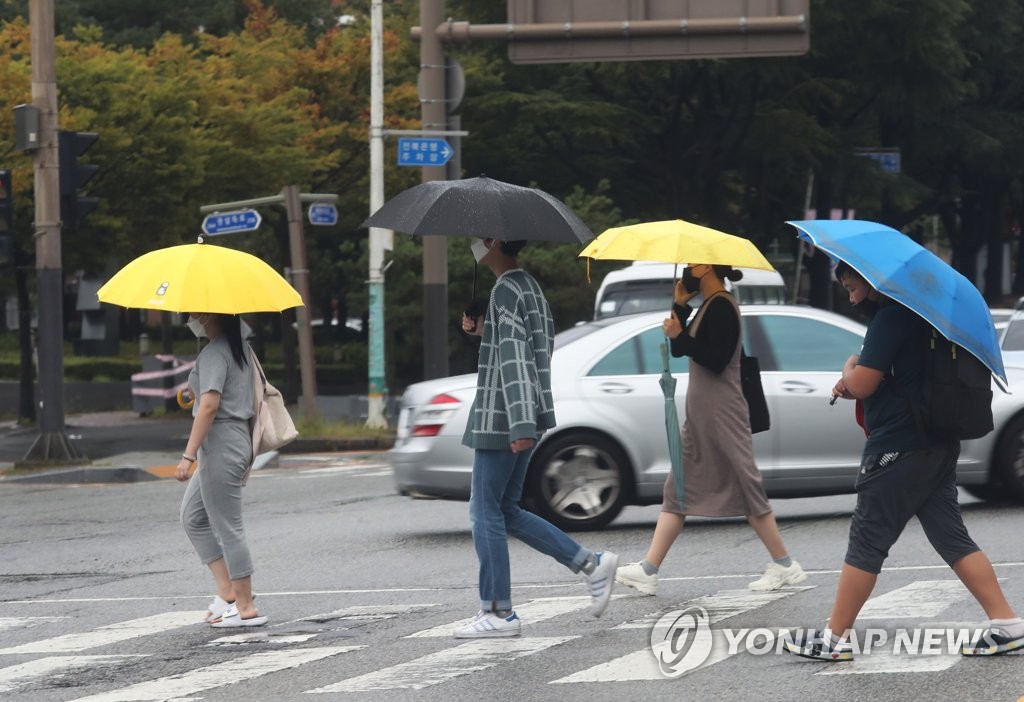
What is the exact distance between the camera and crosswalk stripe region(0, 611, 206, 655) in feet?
25.8

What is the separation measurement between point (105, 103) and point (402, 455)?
51.7 ft

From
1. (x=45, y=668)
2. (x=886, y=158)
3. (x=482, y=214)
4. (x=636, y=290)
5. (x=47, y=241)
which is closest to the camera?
(x=45, y=668)

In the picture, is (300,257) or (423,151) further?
(300,257)

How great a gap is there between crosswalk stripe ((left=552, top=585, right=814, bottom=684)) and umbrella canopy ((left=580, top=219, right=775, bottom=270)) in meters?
1.59

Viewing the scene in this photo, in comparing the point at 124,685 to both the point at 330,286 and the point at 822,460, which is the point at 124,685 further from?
the point at 330,286

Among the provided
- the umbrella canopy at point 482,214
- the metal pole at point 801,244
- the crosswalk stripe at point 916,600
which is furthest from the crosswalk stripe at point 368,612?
the metal pole at point 801,244

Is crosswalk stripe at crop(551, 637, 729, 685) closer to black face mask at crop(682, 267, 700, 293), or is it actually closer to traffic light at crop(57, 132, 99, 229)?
black face mask at crop(682, 267, 700, 293)

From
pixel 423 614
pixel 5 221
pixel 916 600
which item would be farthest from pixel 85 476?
pixel 916 600

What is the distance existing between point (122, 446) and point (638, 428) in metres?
12.3

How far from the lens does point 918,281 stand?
6.59m

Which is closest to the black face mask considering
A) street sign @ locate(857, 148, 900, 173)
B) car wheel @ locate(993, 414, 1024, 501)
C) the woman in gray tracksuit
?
the woman in gray tracksuit

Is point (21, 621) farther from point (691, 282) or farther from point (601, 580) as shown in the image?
point (691, 282)

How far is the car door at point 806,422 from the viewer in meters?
11.5

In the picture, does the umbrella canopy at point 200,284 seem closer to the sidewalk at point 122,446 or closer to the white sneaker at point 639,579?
the white sneaker at point 639,579
